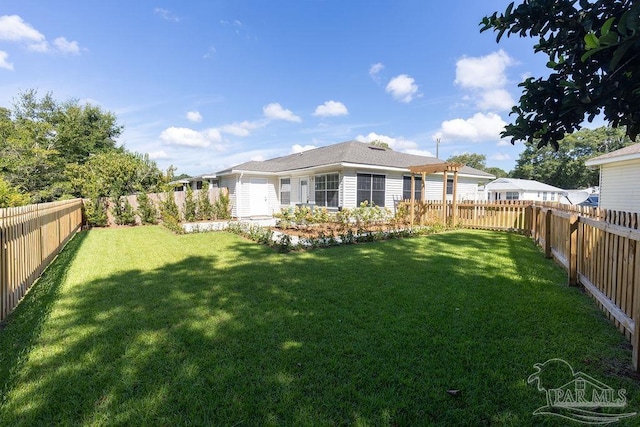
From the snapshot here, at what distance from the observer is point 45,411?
211cm

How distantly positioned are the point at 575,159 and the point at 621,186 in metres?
39.8

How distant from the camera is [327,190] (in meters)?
15.3

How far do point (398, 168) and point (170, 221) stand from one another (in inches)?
417

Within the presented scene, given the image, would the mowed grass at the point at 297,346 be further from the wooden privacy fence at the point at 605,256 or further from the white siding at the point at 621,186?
the white siding at the point at 621,186

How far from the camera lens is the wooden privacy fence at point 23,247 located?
3.71 meters

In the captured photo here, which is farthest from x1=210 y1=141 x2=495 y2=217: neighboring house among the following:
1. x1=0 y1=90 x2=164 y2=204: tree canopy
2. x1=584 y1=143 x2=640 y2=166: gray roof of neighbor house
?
x1=584 y1=143 x2=640 y2=166: gray roof of neighbor house

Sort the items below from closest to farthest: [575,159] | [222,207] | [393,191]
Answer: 1. [393,191]
2. [222,207]
3. [575,159]

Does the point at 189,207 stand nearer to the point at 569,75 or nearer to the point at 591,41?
the point at 569,75

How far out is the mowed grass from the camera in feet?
7.00

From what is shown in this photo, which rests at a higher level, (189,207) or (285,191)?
(285,191)

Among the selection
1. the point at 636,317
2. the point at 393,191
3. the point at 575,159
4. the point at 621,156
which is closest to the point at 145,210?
the point at 393,191

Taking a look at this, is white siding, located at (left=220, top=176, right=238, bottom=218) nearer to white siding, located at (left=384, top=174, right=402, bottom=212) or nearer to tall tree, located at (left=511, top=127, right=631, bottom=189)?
white siding, located at (left=384, top=174, right=402, bottom=212)

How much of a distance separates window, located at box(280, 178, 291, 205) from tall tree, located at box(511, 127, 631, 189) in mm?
38906

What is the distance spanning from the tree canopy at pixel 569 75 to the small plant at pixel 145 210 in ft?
52.0
